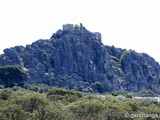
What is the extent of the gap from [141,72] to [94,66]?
58.1 ft

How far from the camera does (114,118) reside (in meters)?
42.4

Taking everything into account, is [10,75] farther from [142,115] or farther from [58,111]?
[142,115]

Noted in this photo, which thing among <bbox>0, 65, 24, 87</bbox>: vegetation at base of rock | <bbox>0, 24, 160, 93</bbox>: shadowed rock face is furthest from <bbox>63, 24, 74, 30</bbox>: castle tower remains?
<bbox>0, 65, 24, 87</bbox>: vegetation at base of rock

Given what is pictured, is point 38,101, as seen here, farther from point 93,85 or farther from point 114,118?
point 93,85

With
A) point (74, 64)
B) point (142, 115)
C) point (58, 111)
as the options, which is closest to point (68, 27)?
point (74, 64)

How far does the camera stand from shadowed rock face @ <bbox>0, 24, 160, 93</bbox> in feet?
387

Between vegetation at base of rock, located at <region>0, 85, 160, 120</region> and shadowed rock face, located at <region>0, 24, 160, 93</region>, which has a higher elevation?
shadowed rock face, located at <region>0, 24, 160, 93</region>

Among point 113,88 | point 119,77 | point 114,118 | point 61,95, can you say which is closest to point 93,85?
point 113,88

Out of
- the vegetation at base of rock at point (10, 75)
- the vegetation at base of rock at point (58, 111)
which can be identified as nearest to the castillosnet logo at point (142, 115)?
the vegetation at base of rock at point (58, 111)

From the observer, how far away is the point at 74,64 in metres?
124

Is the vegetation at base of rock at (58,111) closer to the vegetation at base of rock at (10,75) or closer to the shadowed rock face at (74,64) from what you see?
the vegetation at base of rock at (10,75)

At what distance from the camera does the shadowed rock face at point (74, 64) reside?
387 ft

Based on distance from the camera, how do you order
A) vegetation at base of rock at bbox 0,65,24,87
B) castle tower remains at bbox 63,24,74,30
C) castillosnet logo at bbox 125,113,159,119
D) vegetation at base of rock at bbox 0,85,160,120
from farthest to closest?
castle tower remains at bbox 63,24,74,30 < vegetation at base of rock at bbox 0,65,24,87 < castillosnet logo at bbox 125,113,159,119 < vegetation at base of rock at bbox 0,85,160,120

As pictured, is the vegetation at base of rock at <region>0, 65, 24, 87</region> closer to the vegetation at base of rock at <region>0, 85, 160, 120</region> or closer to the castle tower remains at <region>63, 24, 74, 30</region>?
the castle tower remains at <region>63, 24, 74, 30</region>
